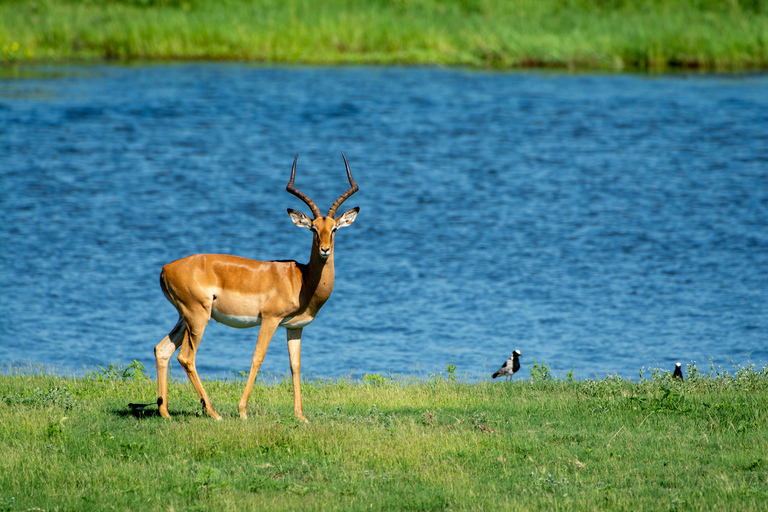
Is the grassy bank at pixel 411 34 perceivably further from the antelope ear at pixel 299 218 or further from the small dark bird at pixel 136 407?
the small dark bird at pixel 136 407

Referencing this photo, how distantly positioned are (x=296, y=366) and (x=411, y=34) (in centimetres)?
3589

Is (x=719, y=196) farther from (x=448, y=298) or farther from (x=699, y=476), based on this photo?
(x=699, y=476)

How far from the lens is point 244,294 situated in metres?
10.1

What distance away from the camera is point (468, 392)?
470 inches

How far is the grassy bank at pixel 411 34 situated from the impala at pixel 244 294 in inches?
1321

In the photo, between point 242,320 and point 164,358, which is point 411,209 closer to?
point 242,320

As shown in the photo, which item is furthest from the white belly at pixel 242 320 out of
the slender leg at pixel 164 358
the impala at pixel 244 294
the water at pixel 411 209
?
the water at pixel 411 209

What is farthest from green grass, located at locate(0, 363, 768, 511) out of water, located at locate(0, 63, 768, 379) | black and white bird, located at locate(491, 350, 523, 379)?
water, located at locate(0, 63, 768, 379)

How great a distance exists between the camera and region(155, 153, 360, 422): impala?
10.1 metres

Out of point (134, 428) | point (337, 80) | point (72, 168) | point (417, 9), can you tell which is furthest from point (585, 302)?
point (417, 9)

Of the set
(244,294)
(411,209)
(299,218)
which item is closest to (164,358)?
(244,294)

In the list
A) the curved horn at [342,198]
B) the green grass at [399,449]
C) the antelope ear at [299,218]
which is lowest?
the green grass at [399,449]

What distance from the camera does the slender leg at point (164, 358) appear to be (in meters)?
10.3

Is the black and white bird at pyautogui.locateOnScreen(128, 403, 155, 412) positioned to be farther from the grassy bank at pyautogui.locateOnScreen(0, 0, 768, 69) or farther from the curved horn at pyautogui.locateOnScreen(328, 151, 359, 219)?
the grassy bank at pyautogui.locateOnScreen(0, 0, 768, 69)
